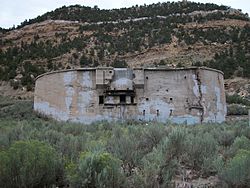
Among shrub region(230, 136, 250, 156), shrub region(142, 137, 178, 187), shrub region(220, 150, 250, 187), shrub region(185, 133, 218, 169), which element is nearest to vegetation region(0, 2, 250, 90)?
shrub region(230, 136, 250, 156)

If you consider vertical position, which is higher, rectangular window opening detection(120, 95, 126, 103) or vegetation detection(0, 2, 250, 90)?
vegetation detection(0, 2, 250, 90)

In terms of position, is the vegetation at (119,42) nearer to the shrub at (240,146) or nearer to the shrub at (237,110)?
the shrub at (237,110)

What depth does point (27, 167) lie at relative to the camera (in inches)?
220

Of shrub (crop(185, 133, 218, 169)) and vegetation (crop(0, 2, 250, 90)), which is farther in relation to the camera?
vegetation (crop(0, 2, 250, 90))

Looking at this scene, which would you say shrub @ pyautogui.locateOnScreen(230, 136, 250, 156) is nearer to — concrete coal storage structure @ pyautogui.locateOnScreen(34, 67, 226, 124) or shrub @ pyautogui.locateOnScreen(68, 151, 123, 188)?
shrub @ pyautogui.locateOnScreen(68, 151, 123, 188)

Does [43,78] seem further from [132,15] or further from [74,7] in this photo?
[74,7]

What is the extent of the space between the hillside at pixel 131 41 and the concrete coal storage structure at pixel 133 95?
54.8 feet

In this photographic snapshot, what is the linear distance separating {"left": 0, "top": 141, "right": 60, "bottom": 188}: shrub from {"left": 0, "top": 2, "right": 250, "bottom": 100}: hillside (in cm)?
3343

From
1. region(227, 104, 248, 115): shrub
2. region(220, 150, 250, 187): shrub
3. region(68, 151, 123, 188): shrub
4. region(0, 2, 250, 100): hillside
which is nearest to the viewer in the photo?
region(68, 151, 123, 188): shrub

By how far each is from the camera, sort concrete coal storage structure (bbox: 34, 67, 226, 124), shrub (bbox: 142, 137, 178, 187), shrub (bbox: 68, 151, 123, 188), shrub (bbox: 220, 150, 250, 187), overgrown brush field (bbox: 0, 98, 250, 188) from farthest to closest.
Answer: concrete coal storage structure (bbox: 34, 67, 226, 124), shrub (bbox: 220, 150, 250, 187), shrub (bbox: 142, 137, 178, 187), overgrown brush field (bbox: 0, 98, 250, 188), shrub (bbox: 68, 151, 123, 188)

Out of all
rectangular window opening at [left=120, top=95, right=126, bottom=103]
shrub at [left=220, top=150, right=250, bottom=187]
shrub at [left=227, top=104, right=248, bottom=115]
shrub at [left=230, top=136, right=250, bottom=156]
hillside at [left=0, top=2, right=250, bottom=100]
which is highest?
hillside at [left=0, top=2, right=250, bottom=100]

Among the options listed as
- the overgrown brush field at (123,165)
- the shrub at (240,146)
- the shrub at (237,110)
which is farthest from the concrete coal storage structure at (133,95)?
the overgrown brush field at (123,165)

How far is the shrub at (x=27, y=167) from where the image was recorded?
5.54m

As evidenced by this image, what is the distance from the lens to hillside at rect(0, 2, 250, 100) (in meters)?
43.0
